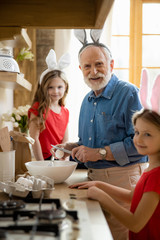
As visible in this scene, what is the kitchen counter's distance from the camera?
887 mm

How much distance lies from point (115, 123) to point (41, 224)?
0.99m

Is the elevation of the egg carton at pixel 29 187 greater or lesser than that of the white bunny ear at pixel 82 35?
lesser

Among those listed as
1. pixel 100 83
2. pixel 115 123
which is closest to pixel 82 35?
pixel 100 83

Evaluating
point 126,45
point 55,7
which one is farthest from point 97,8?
point 126,45

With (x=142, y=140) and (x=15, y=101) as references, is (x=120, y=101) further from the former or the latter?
(x=15, y=101)

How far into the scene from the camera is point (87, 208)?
1.13 m

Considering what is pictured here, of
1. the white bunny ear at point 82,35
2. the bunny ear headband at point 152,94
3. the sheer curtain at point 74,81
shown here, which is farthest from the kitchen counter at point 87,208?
the sheer curtain at point 74,81

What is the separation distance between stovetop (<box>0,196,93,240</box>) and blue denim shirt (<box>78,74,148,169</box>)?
63 cm

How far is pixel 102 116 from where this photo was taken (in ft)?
5.91

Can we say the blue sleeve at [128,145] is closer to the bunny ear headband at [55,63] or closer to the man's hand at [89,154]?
the man's hand at [89,154]

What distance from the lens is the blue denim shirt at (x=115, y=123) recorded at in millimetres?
1676

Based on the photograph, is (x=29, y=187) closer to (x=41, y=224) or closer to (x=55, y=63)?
(x=41, y=224)

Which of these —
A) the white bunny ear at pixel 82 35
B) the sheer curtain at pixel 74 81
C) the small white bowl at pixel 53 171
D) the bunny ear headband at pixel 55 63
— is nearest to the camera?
the small white bowl at pixel 53 171

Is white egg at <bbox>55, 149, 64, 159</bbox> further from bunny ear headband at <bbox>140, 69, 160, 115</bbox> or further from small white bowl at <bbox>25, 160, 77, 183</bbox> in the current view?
bunny ear headband at <bbox>140, 69, 160, 115</bbox>
